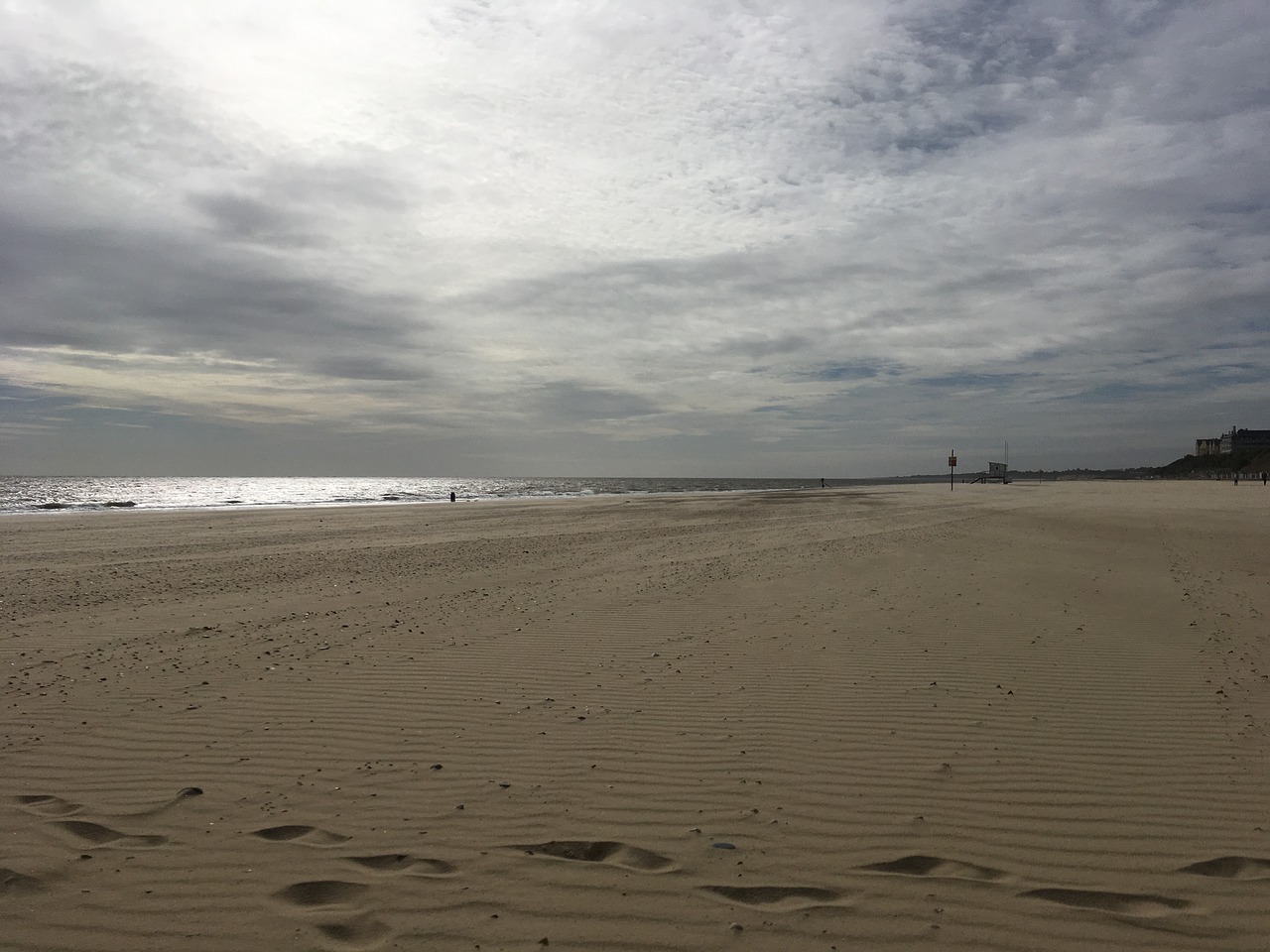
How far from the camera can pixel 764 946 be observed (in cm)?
342

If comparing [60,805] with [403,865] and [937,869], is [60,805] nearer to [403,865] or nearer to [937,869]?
[403,865]

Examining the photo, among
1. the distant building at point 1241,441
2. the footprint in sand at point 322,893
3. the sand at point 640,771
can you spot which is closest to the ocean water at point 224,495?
the sand at point 640,771

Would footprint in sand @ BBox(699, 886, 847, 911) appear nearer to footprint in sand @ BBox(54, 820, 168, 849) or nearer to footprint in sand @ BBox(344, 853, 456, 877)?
footprint in sand @ BBox(344, 853, 456, 877)

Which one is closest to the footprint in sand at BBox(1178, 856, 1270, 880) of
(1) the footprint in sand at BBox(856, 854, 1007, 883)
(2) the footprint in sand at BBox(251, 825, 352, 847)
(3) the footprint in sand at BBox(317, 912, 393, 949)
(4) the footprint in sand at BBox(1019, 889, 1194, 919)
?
(4) the footprint in sand at BBox(1019, 889, 1194, 919)

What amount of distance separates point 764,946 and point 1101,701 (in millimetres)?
5101

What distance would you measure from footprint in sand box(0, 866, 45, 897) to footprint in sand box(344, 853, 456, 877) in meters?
1.61

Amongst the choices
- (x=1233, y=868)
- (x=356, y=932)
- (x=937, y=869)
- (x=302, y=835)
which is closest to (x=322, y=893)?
(x=356, y=932)

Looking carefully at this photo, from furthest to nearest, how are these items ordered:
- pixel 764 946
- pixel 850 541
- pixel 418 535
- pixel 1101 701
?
1. pixel 418 535
2. pixel 850 541
3. pixel 1101 701
4. pixel 764 946

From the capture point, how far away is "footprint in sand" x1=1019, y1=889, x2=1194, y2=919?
3672 mm

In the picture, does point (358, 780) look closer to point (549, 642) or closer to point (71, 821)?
point (71, 821)

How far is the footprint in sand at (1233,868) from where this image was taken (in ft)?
13.0

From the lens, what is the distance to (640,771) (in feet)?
17.6

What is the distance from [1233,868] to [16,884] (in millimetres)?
6788

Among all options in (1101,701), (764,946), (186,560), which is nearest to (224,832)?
(764,946)
